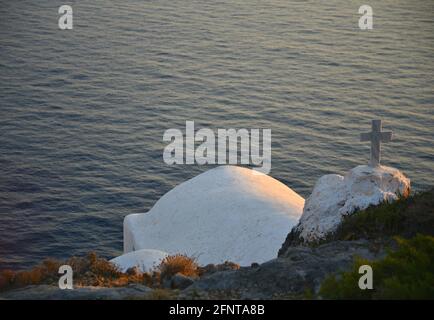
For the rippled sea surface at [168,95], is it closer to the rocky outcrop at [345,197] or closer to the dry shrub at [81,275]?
the dry shrub at [81,275]

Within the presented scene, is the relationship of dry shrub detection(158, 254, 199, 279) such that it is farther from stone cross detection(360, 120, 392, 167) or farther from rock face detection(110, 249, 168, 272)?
stone cross detection(360, 120, 392, 167)

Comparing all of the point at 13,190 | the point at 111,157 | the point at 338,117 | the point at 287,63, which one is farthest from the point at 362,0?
the point at 13,190

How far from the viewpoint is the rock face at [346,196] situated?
59.4 ft

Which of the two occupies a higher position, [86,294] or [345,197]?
[345,197]

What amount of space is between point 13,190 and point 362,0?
75.8 metres

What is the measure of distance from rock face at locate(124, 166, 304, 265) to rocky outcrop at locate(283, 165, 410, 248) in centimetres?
546

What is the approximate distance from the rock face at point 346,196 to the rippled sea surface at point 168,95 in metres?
24.6

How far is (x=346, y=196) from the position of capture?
60.6 ft

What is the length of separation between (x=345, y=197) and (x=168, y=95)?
55.7 m

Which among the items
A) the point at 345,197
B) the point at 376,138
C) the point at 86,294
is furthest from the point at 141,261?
the point at 86,294

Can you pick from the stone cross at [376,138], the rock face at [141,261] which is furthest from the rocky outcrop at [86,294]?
the stone cross at [376,138]

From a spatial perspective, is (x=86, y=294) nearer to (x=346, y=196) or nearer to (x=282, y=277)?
(x=282, y=277)

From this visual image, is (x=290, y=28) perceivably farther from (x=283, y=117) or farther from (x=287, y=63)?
(x=283, y=117)

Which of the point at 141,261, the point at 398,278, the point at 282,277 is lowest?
the point at 141,261
